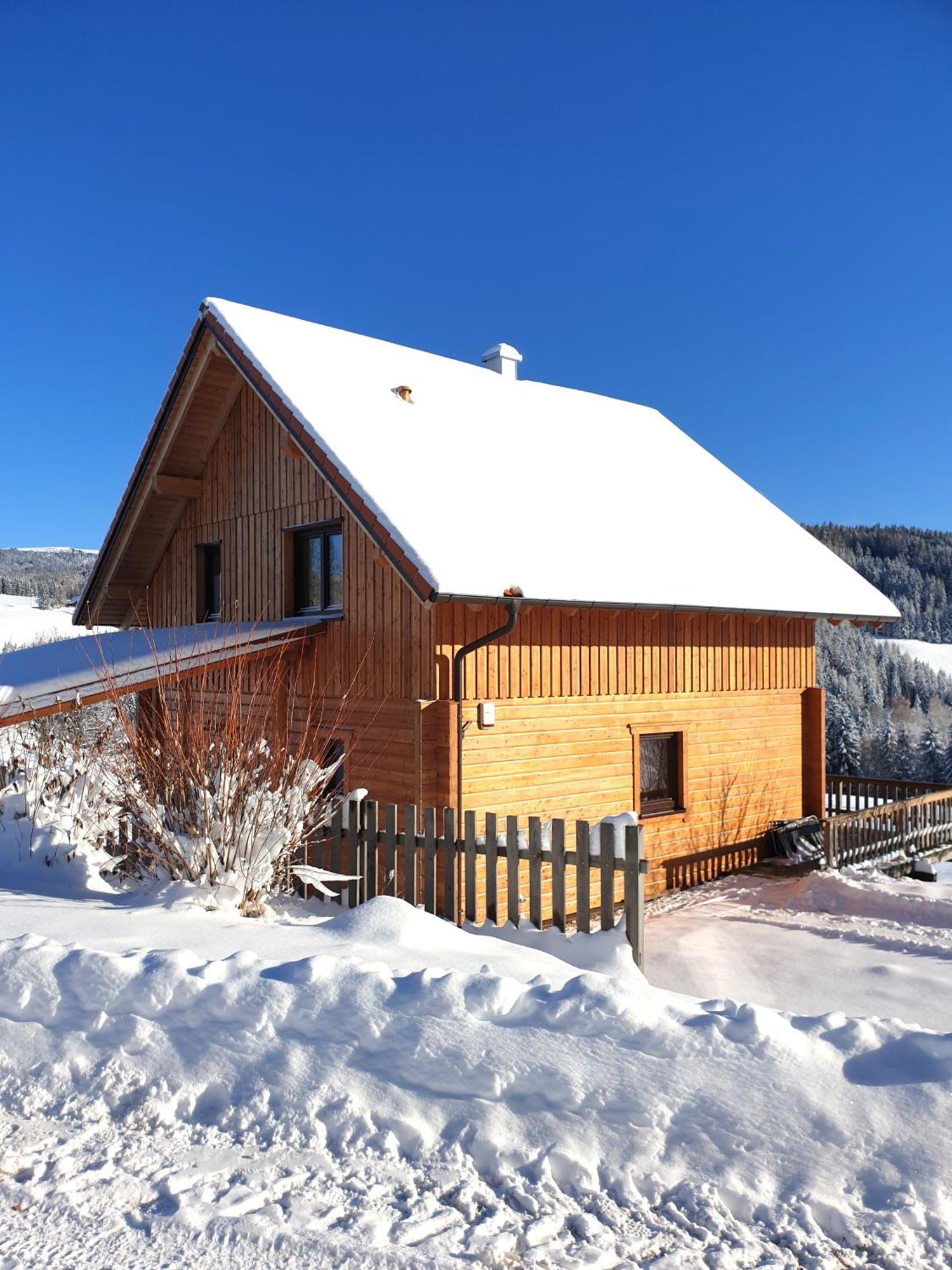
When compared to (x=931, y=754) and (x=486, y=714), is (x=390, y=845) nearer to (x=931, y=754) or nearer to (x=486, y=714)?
(x=486, y=714)

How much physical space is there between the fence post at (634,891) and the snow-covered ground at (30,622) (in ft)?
188

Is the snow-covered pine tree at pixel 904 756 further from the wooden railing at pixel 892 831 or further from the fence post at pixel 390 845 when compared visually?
the fence post at pixel 390 845

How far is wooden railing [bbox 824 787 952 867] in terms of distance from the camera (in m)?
13.7

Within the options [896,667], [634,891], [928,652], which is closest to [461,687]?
[634,891]

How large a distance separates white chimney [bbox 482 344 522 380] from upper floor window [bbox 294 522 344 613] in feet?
20.1

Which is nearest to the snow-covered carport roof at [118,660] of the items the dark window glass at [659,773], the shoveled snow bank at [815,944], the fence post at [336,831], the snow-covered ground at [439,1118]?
the fence post at [336,831]

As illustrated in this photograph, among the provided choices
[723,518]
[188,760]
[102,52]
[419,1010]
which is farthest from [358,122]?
[419,1010]

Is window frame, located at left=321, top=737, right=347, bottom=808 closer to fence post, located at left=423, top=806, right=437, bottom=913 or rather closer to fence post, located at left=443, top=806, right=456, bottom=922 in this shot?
fence post, located at left=423, top=806, right=437, bottom=913

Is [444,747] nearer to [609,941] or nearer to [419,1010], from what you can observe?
[609,941]

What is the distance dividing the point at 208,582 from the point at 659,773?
761 cm

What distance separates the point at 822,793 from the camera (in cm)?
1459

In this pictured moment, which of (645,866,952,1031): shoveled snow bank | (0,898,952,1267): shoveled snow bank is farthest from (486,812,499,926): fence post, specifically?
(0,898,952,1267): shoveled snow bank

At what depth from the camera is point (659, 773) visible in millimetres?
12344

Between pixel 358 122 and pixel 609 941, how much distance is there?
15.2 metres
